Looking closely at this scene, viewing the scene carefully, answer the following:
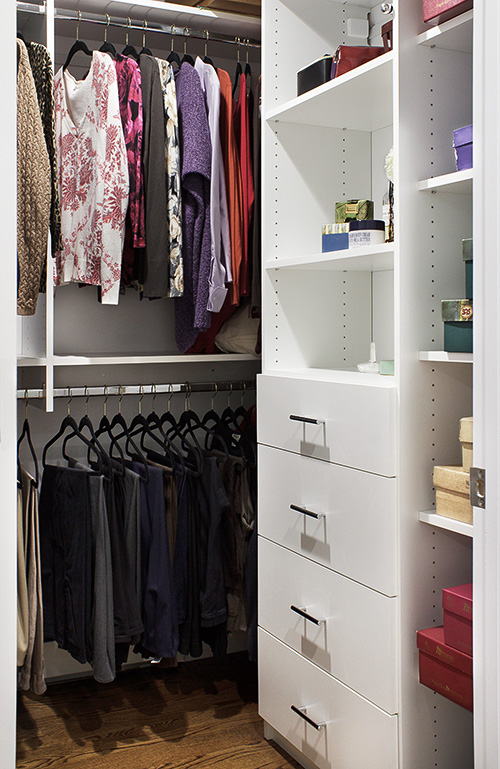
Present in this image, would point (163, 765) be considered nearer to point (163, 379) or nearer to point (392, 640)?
point (392, 640)

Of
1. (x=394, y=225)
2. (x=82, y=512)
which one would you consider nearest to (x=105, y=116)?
(x=394, y=225)

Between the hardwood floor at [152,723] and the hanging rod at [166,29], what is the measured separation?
86.1 inches

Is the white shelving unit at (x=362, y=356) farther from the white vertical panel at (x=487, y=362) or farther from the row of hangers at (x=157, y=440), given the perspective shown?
the row of hangers at (x=157, y=440)

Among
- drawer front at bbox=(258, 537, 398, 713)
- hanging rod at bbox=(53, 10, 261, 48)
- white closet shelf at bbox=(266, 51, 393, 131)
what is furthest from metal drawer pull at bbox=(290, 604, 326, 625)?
hanging rod at bbox=(53, 10, 261, 48)

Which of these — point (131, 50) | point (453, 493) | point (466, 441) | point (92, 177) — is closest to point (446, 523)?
point (453, 493)

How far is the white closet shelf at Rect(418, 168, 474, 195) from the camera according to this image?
64.1 inches

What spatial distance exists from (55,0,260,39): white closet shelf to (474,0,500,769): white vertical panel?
134 centimetres

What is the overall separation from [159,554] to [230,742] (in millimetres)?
591

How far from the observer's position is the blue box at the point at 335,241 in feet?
6.88

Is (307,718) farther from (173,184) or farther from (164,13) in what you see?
(164,13)

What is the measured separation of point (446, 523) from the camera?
171cm

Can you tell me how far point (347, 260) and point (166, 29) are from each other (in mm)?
1088

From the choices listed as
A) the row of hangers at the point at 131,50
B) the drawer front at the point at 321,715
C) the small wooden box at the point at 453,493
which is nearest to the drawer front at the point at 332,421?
the small wooden box at the point at 453,493

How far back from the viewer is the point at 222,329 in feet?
8.88
